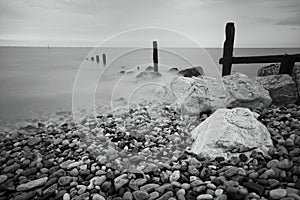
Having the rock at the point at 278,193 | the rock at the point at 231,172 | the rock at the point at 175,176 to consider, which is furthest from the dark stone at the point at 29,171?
the rock at the point at 278,193

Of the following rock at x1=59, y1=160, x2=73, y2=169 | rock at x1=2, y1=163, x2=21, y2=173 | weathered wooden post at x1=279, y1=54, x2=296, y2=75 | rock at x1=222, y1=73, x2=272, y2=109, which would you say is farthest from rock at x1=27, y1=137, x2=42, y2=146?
weathered wooden post at x1=279, y1=54, x2=296, y2=75

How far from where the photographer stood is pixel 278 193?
1.85m

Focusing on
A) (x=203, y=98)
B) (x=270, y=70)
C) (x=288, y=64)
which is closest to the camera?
(x=203, y=98)

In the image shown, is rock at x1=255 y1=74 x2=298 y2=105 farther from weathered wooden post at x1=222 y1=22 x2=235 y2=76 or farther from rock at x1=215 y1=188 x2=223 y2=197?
rock at x1=215 y1=188 x2=223 y2=197

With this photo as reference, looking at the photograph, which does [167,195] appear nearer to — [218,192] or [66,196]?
[218,192]

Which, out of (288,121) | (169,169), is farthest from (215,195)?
(288,121)

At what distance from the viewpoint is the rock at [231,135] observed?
2588 mm

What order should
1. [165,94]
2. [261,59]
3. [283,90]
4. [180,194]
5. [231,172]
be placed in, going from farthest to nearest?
[165,94]
[261,59]
[283,90]
[231,172]
[180,194]

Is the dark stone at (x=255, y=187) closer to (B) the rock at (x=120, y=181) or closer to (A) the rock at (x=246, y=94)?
(B) the rock at (x=120, y=181)

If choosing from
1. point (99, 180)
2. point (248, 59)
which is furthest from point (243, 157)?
point (248, 59)

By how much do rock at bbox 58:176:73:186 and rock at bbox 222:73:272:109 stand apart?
3.11 meters

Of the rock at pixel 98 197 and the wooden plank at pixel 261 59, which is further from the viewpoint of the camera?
the wooden plank at pixel 261 59

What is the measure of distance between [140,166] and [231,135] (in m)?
1.19

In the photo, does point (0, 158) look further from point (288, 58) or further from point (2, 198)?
point (288, 58)
